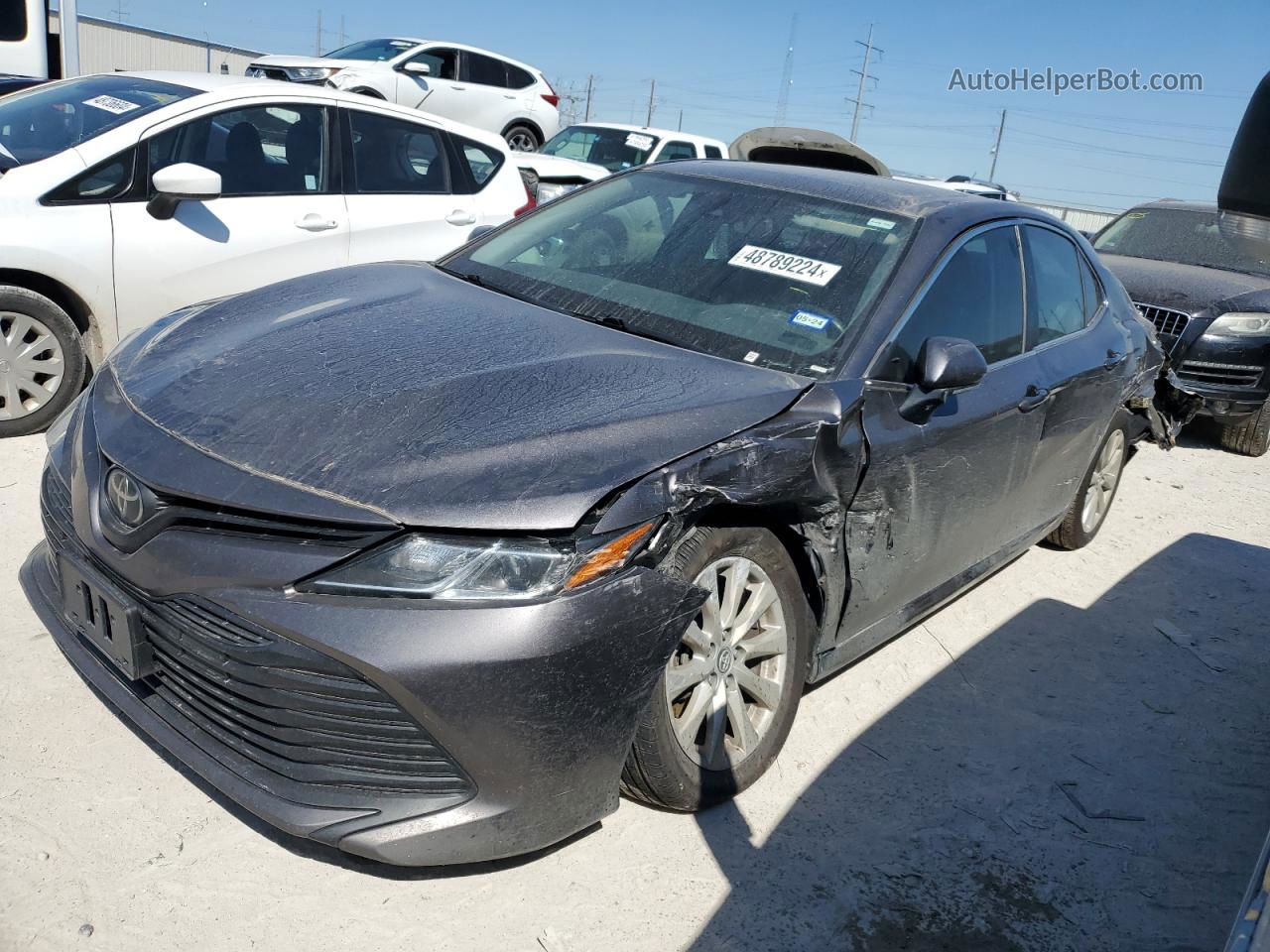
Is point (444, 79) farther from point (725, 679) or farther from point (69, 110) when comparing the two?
point (725, 679)

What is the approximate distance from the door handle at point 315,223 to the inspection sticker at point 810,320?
3.24 metres

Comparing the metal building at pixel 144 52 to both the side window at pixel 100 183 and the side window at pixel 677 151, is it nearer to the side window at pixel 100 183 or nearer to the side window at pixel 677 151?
the side window at pixel 677 151

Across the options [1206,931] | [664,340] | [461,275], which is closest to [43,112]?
[461,275]

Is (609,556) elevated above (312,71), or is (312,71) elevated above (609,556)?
(312,71)

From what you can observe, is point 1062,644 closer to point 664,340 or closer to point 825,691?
point 825,691

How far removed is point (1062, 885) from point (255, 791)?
6.66 ft

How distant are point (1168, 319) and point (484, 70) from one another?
11.5 meters

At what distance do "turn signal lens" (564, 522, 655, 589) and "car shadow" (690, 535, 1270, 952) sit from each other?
88 centimetres

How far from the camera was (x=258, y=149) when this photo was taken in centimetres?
543

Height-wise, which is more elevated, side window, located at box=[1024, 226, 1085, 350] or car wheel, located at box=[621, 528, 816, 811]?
side window, located at box=[1024, 226, 1085, 350]

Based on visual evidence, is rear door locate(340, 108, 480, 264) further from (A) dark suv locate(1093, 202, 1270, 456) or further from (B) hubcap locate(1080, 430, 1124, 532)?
(A) dark suv locate(1093, 202, 1270, 456)

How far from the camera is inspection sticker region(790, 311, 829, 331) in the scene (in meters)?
3.12

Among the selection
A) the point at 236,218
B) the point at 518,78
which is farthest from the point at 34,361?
the point at 518,78

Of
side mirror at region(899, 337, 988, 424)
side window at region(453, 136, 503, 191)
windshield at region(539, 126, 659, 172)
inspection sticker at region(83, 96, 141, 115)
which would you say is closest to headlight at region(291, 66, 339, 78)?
windshield at region(539, 126, 659, 172)
